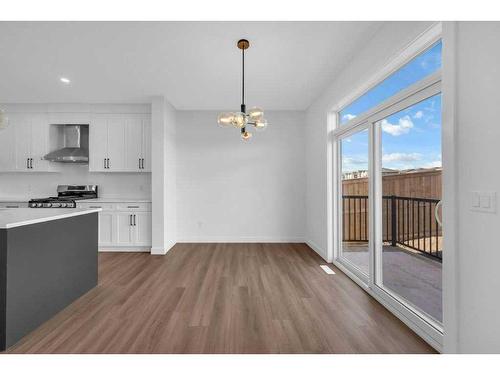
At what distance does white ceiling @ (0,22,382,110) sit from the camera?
2475mm

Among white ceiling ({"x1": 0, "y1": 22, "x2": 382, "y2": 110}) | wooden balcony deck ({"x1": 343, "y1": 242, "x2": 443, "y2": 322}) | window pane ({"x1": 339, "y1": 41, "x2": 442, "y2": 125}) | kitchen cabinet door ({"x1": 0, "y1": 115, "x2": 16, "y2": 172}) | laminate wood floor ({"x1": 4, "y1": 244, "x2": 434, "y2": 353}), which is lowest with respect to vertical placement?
laminate wood floor ({"x1": 4, "y1": 244, "x2": 434, "y2": 353})

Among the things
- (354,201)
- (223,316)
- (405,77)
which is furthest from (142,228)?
(405,77)

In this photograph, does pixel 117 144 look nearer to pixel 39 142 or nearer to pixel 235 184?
pixel 39 142

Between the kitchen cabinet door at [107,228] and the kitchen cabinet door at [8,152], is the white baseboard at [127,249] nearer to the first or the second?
the kitchen cabinet door at [107,228]

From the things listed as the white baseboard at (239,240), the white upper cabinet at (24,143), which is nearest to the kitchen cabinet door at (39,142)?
the white upper cabinet at (24,143)

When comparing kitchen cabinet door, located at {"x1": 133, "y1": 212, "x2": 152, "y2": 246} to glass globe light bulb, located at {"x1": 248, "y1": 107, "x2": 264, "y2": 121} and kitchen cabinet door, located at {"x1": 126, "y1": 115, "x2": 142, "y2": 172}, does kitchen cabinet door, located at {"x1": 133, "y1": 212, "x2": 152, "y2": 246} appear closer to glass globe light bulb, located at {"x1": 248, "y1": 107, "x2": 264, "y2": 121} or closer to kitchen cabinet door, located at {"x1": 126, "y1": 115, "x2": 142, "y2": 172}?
kitchen cabinet door, located at {"x1": 126, "y1": 115, "x2": 142, "y2": 172}

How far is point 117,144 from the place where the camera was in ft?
15.6

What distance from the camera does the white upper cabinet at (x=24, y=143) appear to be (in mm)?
4727

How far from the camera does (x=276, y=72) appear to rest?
3412mm

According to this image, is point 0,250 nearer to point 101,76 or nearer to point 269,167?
point 101,76

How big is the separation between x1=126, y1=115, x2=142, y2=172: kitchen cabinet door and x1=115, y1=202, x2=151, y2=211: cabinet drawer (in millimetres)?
701

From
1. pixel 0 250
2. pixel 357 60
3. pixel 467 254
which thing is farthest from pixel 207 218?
pixel 467 254

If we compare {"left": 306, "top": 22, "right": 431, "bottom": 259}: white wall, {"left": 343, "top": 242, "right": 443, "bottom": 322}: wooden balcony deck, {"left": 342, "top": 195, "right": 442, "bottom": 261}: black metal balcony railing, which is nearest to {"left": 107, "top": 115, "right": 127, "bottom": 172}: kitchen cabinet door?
{"left": 306, "top": 22, "right": 431, "bottom": 259}: white wall

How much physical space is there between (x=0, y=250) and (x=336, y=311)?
2.83 meters
